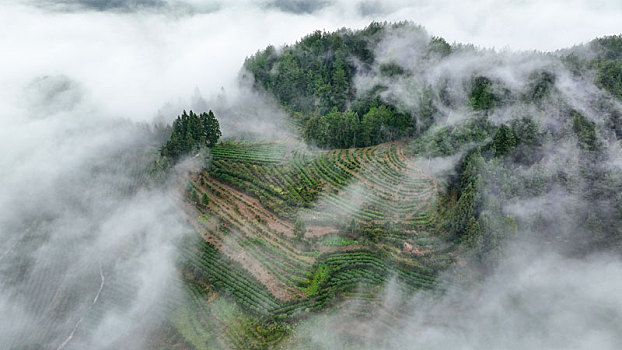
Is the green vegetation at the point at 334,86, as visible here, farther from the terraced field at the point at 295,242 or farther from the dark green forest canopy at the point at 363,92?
the terraced field at the point at 295,242

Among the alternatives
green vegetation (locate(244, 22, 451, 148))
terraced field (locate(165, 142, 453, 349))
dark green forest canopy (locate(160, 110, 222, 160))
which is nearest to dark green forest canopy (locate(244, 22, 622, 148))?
green vegetation (locate(244, 22, 451, 148))

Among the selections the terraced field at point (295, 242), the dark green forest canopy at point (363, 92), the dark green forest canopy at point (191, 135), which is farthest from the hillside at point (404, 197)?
the dark green forest canopy at point (191, 135)

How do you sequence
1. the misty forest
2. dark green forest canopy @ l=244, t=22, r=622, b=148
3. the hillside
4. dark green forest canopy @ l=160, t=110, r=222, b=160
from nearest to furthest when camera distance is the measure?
the misty forest < the hillside < dark green forest canopy @ l=244, t=22, r=622, b=148 < dark green forest canopy @ l=160, t=110, r=222, b=160

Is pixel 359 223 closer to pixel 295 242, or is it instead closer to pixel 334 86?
pixel 295 242

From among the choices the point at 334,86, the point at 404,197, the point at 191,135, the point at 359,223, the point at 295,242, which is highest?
the point at 334,86

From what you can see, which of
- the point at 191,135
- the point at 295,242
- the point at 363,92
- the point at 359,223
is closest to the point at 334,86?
the point at 363,92

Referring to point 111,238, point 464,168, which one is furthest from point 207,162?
point 464,168

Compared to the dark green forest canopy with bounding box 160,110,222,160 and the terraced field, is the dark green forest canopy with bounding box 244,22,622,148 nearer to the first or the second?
the terraced field

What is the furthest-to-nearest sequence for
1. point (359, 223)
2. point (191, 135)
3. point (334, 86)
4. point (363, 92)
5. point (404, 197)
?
point (334, 86) → point (363, 92) → point (191, 135) → point (404, 197) → point (359, 223)
